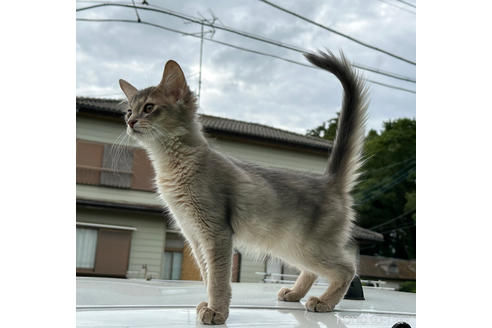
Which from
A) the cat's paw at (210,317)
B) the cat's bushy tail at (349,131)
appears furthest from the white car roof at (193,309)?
the cat's bushy tail at (349,131)

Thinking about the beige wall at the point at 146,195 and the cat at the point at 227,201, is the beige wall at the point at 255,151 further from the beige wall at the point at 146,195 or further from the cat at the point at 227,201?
the cat at the point at 227,201

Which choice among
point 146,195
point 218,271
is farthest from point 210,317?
point 146,195

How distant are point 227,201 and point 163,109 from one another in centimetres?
18

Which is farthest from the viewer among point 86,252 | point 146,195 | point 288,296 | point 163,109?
point 146,195

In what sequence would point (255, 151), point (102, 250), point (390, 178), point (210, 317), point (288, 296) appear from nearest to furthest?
point (210, 317)
point (288, 296)
point (390, 178)
point (255, 151)
point (102, 250)

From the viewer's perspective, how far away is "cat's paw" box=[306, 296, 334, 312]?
2.41 ft

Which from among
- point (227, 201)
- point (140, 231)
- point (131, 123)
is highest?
point (131, 123)

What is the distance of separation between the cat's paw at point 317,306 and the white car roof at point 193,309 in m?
0.01

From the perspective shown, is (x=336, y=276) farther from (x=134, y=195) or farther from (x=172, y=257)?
(x=134, y=195)

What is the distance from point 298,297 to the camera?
88 cm

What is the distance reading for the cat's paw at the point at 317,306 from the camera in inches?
29.0

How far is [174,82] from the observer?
0.74 metres
